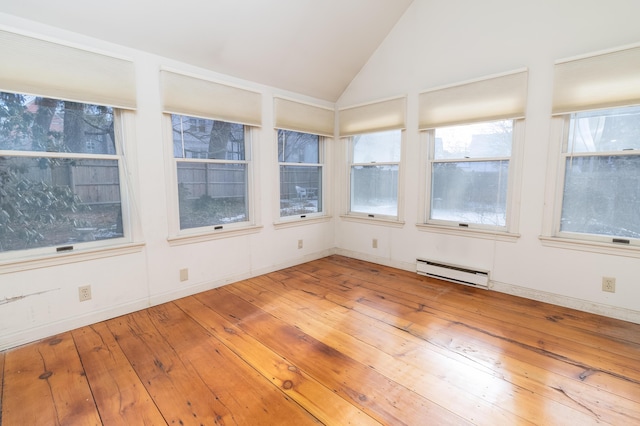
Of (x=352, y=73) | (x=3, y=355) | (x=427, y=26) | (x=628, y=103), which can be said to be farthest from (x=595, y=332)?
(x=3, y=355)

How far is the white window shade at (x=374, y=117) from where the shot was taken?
3.91m

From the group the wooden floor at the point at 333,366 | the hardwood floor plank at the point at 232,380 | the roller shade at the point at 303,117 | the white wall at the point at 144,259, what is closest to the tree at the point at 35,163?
the white wall at the point at 144,259

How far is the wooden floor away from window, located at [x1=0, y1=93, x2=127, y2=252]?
2.78 ft

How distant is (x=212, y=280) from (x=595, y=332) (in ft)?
12.0

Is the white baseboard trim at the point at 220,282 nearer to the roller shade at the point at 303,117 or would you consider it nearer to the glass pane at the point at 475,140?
the roller shade at the point at 303,117

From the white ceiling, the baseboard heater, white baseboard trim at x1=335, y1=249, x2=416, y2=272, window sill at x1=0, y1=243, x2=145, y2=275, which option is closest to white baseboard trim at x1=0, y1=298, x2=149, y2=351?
window sill at x1=0, y1=243, x2=145, y2=275

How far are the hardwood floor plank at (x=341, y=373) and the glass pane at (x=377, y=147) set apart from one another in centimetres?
267

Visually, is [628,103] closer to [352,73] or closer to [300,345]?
[352,73]

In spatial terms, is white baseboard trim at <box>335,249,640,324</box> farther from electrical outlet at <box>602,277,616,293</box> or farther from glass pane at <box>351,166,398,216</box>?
glass pane at <box>351,166,398,216</box>

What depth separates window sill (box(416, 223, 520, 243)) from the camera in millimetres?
3219

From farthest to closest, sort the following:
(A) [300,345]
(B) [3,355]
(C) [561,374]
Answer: (A) [300,345], (B) [3,355], (C) [561,374]

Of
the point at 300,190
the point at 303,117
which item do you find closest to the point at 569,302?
the point at 300,190

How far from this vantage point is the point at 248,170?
3.74 meters

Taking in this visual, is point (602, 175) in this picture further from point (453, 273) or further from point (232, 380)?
point (232, 380)
